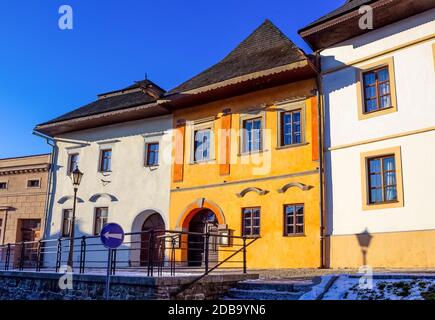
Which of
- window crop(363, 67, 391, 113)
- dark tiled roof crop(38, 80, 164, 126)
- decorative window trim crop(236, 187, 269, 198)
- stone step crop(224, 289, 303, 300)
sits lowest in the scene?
stone step crop(224, 289, 303, 300)

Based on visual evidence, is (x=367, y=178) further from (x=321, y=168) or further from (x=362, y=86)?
(x=362, y=86)

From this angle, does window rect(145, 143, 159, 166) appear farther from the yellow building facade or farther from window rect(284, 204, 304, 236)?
window rect(284, 204, 304, 236)

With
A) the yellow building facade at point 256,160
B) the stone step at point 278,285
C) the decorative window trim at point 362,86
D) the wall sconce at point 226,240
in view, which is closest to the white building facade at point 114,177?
the yellow building facade at point 256,160

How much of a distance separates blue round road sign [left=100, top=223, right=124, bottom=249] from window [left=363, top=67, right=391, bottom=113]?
32.2ft

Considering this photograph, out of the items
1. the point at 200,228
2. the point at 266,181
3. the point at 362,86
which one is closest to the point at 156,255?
the point at 200,228

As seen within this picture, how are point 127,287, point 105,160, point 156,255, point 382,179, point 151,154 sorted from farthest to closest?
point 105,160 < point 151,154 < point 156,255 < point 382,179 < point 127,287

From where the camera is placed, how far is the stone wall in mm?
9836

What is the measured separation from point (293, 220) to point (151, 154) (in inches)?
311

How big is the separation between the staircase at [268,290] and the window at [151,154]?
35.4 feet

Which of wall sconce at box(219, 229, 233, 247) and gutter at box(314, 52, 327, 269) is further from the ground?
gutter at box(314, 52, 327, 269)

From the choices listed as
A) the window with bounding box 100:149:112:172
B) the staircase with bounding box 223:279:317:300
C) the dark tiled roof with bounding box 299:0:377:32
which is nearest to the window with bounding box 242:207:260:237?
the staircase with bounding box 223:279:317:300

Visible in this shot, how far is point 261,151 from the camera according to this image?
17.8 meters

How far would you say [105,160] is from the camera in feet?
75.6

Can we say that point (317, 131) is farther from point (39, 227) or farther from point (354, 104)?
point (39, 227)
